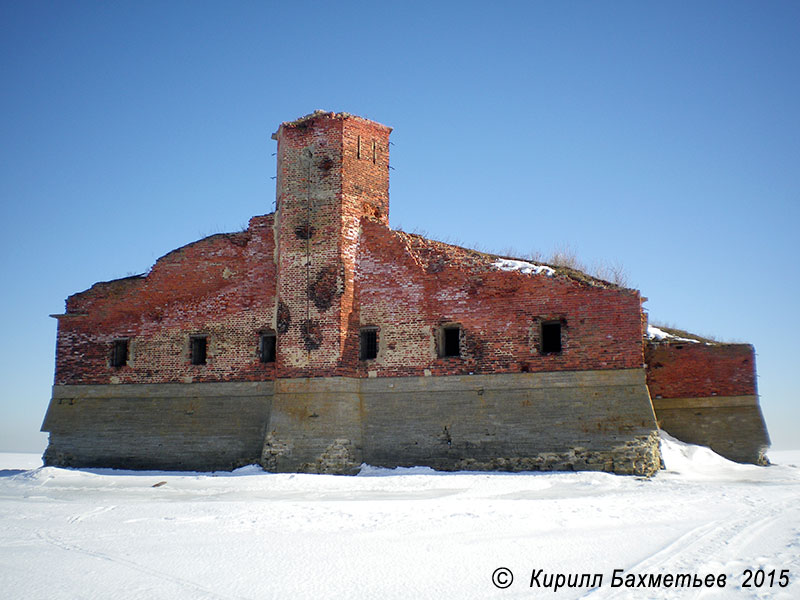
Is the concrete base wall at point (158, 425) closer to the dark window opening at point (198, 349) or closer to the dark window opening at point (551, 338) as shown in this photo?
the dark window opening at point (198, 349)

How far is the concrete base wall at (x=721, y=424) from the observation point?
1766cm

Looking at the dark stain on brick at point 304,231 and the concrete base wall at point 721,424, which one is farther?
the dark stain on brick at point 304,231

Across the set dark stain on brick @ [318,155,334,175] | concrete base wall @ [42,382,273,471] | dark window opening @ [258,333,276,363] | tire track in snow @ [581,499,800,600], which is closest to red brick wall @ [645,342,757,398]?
tire track in snow @ [581,499,800,600]

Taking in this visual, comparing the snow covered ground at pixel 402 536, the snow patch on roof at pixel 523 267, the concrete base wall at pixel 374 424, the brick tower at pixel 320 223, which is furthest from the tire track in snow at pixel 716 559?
the brick tower at pixel 320 223

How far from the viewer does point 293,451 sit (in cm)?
1719

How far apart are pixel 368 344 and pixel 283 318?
2163mm

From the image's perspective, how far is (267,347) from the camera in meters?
19.0

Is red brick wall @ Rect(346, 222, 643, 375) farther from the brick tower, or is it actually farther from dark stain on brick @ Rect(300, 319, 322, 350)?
dark stain on brick @ Rect(300, 319, 322, 350)

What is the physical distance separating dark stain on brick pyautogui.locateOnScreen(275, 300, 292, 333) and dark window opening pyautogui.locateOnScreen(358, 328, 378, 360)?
5.93 ft

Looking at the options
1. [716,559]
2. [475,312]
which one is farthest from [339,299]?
[716,559]

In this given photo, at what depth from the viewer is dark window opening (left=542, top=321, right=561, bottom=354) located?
1705 centimetres

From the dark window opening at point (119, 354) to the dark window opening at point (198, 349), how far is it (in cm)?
223

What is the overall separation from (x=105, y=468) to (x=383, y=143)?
36.6 ft

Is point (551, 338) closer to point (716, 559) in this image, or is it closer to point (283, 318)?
point (283, 318)
